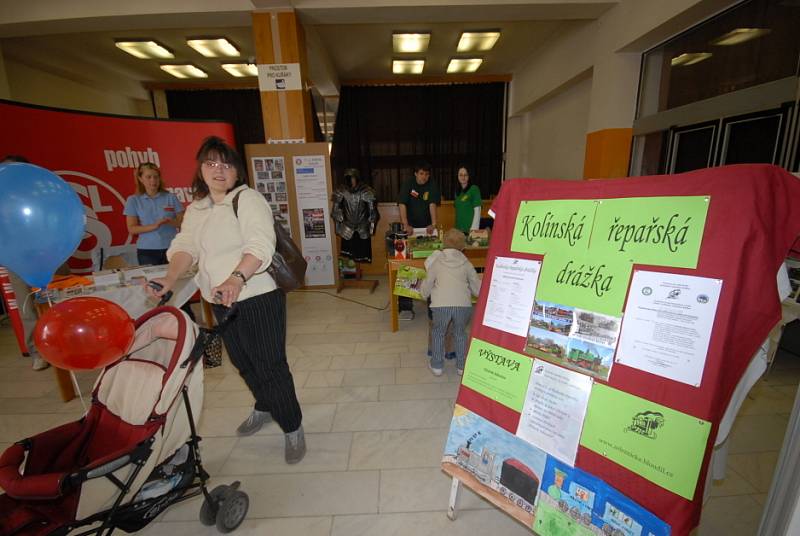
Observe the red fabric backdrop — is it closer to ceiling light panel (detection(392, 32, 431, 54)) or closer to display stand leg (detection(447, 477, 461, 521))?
ceiling light panel (detection(392, 32, 431, 54))

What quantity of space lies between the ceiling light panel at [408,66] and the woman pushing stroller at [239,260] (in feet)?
22.7

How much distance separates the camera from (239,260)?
1536 millimetres

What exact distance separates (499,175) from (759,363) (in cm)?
903

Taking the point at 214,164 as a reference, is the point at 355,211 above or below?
below

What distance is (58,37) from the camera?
5.70 metres

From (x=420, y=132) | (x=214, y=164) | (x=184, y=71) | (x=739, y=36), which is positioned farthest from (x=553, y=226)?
Answer: (x=184, y=71)

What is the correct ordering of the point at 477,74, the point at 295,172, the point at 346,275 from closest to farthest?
the point at 295,172 → the point at 346,275 → the point at 477,74

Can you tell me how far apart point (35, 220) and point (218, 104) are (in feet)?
28.6

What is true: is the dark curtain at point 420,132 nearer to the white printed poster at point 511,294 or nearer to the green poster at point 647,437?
the white printed poster at point 511,294

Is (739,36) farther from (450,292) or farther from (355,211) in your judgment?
(355,211)

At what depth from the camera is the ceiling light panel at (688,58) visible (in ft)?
12.2

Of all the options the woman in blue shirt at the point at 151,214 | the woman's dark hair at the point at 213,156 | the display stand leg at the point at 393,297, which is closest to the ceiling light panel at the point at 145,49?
the woman in blue shirt at the point at 151,214

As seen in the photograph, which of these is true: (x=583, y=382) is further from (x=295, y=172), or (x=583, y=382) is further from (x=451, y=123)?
(x=451, y=123)

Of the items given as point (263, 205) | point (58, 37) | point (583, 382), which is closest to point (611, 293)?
point (583, 382)
